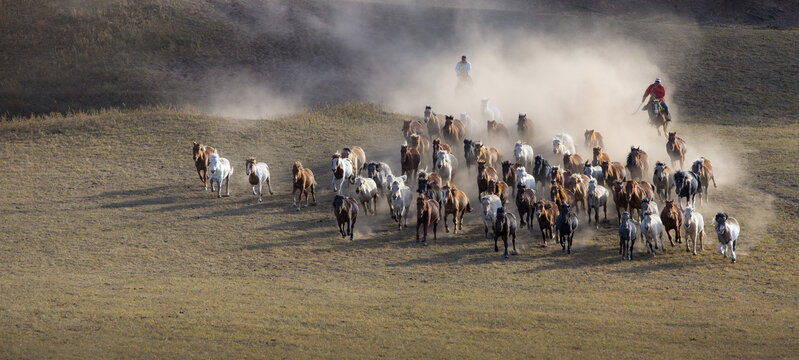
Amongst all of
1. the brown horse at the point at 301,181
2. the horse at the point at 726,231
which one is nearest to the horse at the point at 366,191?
the brown horse at the point at 301,181

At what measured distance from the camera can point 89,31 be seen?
55.4 meters

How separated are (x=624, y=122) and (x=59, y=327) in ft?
96.2

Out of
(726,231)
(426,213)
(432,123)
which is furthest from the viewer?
(432,123)

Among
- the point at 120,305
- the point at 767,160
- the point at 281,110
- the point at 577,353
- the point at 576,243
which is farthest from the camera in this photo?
the point at 281,110

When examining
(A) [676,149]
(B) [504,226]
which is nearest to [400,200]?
(B) [504,226]

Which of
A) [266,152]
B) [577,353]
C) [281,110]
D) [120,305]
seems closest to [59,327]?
[120,305]

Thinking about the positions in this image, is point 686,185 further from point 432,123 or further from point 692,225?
point 432,123

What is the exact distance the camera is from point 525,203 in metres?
24.3

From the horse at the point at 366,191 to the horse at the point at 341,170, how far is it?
1.64 m

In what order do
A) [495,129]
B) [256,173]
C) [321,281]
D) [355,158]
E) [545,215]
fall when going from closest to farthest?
[321,281]
[545,215]
[256,173]
[355,158]
[495,129]

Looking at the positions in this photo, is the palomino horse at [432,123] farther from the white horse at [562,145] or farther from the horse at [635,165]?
the horse at [635,165]

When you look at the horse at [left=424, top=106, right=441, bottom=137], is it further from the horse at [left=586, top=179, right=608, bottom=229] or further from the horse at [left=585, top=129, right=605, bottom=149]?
the horse at [left=586, top=179, right=608, bottom=229]

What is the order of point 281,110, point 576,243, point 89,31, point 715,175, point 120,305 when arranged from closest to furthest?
point 120,305
point 576,243
point 715,175
point 281,110
point 89,31

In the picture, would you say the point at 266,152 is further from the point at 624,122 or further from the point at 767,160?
the point at 767,160
